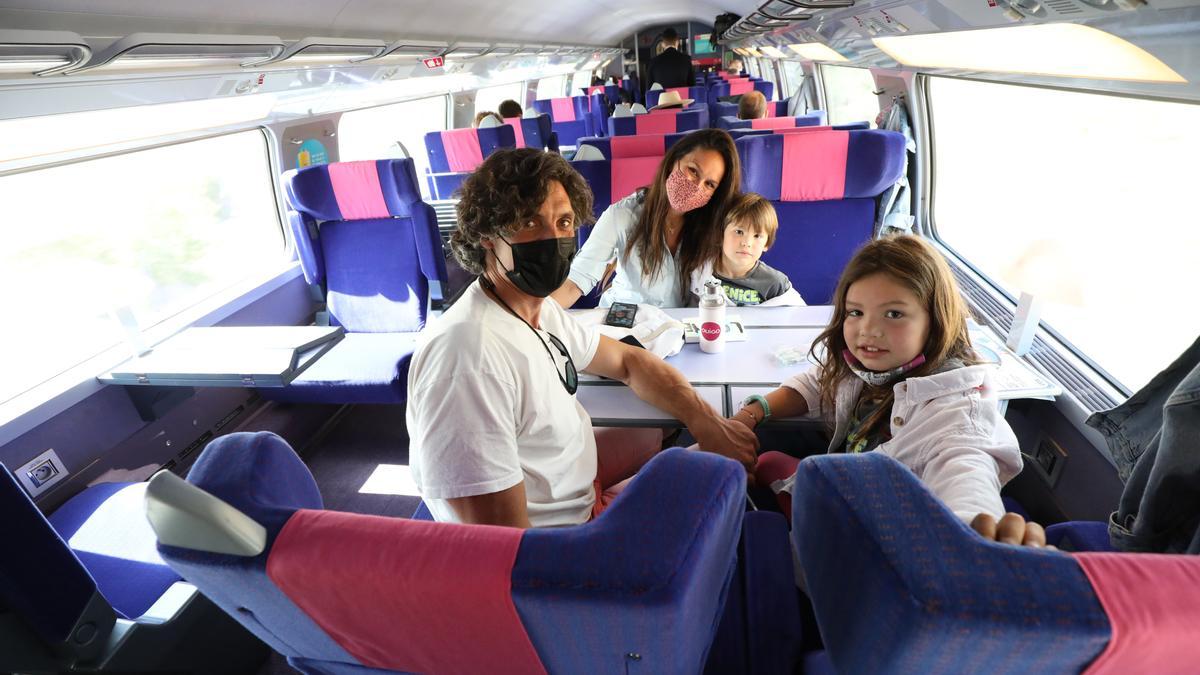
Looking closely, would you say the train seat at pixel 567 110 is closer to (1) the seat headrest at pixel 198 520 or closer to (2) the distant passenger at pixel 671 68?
(2) the distant passenger at pixel 671 68

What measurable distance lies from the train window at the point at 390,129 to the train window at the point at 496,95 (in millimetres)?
1129

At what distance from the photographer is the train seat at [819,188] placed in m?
3.07

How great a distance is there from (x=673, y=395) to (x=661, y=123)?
536 cm

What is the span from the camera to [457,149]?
5938 millimetres

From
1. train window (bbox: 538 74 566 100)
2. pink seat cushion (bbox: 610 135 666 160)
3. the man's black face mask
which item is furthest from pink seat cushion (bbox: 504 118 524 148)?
train window (bbox: 538 74 566 100)

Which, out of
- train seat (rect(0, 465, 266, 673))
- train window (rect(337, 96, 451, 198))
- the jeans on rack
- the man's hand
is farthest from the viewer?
train window (rect(337, 96, 451, 198))

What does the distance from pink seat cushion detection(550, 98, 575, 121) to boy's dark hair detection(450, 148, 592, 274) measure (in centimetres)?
924

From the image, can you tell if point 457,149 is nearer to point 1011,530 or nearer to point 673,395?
point 673,395

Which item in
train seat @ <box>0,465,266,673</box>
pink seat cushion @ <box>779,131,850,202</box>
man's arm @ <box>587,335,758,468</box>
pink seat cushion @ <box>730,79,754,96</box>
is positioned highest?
pink seat cushion @ <box>730,79,754,96</box>

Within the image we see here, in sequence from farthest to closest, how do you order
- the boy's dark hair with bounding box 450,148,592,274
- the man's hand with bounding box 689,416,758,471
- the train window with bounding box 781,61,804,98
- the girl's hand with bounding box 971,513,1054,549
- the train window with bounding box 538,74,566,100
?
the train window with bounding box 538,74,566,100 → the train window with bounding box 781,61,804,98 → the man's hand with bounding box 689,416,758,471 → the boy's dark hair with bounding box 450,148,592,274 → the girl's hand with bounding box 971,513,1054,549

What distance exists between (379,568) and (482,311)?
804 millimetres

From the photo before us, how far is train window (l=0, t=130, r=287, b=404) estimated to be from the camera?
272cm

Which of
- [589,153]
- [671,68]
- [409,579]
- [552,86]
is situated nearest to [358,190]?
[589,153]

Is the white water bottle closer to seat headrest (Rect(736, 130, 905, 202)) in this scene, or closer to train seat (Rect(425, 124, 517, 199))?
seat headrest (Rect(736, 130, 905, 202))
